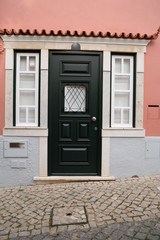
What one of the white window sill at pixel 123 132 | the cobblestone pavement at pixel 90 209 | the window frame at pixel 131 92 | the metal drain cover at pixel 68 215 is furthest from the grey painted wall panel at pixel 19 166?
the window frame at pixel 131 92

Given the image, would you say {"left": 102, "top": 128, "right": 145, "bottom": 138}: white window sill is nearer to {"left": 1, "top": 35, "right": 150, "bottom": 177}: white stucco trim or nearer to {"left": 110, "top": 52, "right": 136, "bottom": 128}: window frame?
{"left": 1, "top": 35, "right": 150, "bottom": 177}: white stucco trim

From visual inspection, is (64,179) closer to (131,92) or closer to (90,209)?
(90,209)

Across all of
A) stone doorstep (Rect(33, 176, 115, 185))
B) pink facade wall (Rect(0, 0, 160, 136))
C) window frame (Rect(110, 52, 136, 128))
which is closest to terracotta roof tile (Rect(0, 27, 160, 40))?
pink facade wall (Rect(0, 0, 160, 136))

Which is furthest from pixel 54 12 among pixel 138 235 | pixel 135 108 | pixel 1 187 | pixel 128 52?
pixel 138 235

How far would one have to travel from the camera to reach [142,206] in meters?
2.96

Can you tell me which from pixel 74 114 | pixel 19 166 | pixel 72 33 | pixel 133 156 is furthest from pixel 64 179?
pixel 72 33

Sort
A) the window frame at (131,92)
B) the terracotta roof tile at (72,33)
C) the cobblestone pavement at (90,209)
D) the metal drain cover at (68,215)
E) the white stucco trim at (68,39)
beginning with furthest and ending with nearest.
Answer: the window frame at (131,92) → the white stucco trim at (68,39) → the terracotta roof tile at (72,33) → the metal drain cover at (68,215) → the cobblestone pavement at (90,209)

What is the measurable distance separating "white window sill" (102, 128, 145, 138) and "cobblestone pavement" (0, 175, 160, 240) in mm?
1052

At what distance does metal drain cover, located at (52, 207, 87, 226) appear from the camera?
2.57 metres

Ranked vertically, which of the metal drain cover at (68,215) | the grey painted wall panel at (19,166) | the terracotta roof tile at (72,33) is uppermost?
the terracotta roof tile at (72,33)

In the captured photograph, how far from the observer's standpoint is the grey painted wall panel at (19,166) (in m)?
4.00

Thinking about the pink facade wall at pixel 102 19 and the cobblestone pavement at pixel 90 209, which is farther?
the pink facade wall at pixel 102 19

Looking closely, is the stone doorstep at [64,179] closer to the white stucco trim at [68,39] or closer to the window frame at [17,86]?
the window frame at [17,86]

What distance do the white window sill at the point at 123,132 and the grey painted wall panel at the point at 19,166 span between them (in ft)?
5.45
